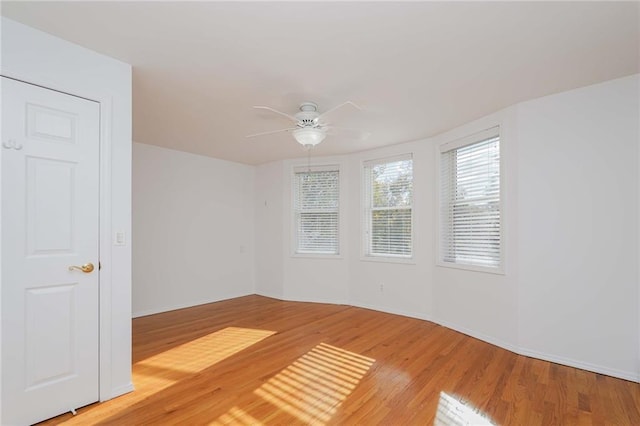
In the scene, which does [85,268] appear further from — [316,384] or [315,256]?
[315,256]

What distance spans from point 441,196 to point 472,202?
1.68ft

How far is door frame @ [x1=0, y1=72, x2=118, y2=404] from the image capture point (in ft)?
Answer: 7.43

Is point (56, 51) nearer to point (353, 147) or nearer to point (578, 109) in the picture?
point (353, 147)

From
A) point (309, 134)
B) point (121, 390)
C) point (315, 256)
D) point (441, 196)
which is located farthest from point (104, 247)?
point (441, 196)

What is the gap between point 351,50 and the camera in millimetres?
2207

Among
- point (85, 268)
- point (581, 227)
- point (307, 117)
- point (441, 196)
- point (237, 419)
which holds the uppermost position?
point (307, 117)

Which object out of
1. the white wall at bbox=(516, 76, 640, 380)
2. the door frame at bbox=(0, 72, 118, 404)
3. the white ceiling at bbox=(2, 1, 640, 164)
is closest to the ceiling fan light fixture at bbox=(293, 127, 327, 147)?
the white ceiling at bbox=(2, 1, 640, 164)

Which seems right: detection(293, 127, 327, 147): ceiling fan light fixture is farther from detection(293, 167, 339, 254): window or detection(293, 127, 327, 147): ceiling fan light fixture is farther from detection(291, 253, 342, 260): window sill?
detection(291, 253, 342, 260): window sill

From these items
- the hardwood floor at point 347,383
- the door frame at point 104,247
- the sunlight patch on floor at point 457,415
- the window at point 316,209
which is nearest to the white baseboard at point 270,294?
the window at point 316,209

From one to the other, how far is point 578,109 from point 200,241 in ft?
17.3

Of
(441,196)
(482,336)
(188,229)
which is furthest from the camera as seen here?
(188,229)

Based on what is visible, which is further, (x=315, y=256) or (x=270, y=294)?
(x=270, y=294)

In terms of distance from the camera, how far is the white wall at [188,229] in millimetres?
4688

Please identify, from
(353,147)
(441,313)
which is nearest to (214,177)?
(353,147)
